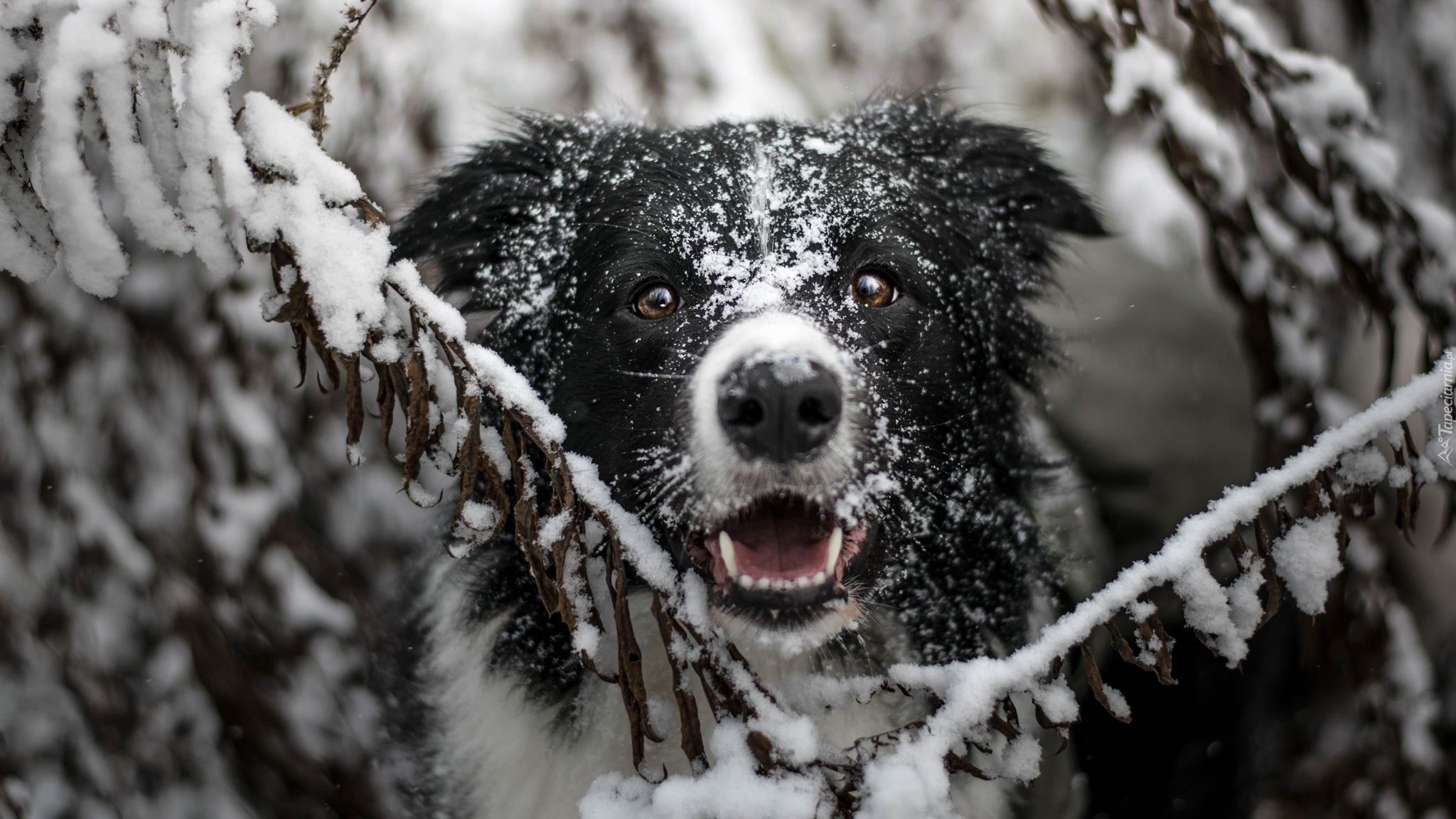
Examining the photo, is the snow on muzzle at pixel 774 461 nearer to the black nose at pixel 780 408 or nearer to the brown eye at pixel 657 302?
Answer: the black nose at pixel 780 408

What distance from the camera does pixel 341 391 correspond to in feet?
10.3

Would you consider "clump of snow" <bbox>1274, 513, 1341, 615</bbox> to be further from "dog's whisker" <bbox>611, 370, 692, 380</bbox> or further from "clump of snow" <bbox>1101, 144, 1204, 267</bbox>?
"clump of snow" <bbox>1101, 144, 1204, 267</bbox>

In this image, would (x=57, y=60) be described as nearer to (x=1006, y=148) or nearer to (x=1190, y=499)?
(x=1006, y=148)

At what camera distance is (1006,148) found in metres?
2.37

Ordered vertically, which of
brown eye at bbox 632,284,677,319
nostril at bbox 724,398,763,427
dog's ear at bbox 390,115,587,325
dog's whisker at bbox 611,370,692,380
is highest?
dog's ear at bbox 390,115,587,325

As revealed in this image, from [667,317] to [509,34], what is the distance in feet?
5.70

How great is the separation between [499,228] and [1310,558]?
178 cm

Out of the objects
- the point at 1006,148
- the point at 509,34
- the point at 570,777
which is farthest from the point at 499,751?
the point at 509,34

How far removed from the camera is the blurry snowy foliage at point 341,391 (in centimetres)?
235

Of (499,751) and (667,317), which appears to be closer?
(667,317)

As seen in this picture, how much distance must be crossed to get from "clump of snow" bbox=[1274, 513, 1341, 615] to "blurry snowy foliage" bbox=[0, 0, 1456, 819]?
0.05 m

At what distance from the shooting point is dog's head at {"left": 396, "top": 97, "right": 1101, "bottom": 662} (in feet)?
5.75

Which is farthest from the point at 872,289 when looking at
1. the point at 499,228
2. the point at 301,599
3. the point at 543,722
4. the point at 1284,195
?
the point at 301,599

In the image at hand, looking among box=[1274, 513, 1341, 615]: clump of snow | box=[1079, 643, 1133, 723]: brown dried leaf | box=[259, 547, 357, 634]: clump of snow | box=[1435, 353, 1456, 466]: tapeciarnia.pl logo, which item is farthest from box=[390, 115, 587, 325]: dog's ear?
box=[1435, 353, 1456, 466]: tapeciarnia.pl logo
